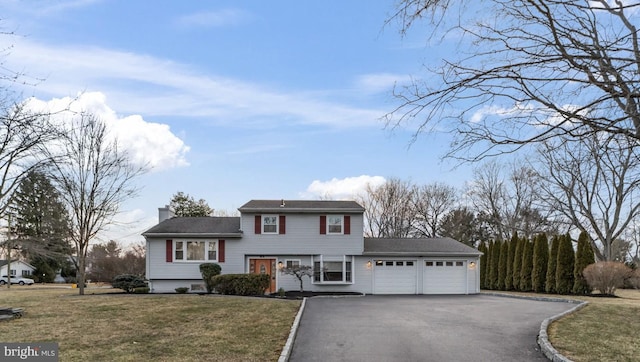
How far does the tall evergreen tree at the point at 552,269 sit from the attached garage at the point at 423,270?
12.6ft

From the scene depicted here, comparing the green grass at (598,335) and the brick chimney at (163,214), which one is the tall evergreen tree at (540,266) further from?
the brick chimney at (163,214)

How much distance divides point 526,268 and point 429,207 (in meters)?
16.3

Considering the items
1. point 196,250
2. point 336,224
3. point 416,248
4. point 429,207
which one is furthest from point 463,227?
point 196,250

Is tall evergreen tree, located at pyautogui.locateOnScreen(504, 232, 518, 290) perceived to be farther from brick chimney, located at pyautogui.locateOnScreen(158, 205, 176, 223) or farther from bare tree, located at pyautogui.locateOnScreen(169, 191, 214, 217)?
bare tree, located at pyautogui.locateOnScreen(169, 191, 214, 217)

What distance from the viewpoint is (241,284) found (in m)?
20.7

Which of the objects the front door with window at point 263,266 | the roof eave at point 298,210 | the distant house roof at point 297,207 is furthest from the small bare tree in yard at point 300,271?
the distant house roof at point 297,207

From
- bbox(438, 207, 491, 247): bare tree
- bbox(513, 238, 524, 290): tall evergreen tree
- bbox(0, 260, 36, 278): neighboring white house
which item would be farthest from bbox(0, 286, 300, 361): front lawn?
bbox(0, 260, 36, 278): neighboring white house

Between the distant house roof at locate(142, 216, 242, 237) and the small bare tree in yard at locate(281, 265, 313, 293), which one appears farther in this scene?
the distant house roof at locate(142, 216, 242, 237)

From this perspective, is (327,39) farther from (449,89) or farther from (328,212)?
(328,212)

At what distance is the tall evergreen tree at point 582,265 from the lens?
2431 centimetres

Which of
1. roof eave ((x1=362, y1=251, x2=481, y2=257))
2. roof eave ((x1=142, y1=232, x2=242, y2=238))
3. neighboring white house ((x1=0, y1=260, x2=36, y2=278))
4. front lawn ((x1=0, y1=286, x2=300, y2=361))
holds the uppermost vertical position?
roof eave ((x1=142, y1=232, x2=242, y2=238))

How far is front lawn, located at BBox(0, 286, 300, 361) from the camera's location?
860cm

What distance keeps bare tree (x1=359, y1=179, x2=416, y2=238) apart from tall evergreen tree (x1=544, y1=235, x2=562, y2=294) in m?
17.4

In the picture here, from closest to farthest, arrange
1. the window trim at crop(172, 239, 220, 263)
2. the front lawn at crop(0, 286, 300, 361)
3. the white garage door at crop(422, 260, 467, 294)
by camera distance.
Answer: the front lawn at crop(0, 286, 300, 361) → the window trim at crop(172, 239, 220, 263) → the white garage door at crop(422, 260, 467, 294)
